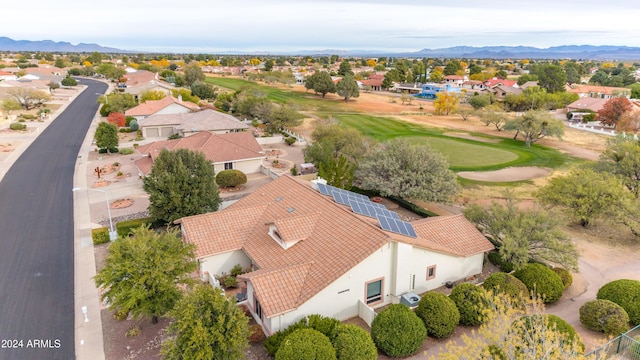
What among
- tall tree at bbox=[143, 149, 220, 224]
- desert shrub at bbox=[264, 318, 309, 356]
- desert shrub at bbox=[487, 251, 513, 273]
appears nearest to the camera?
desert shrub at bbox=[264, 318, 309, 356]

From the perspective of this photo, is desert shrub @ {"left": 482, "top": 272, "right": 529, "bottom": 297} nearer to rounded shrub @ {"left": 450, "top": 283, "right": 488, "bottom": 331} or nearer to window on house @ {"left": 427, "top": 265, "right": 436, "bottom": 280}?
rounded shrub @ {"left": 450, "top": 283, "right": 488, "bottom": 331}

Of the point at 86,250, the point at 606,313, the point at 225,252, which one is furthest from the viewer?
the point at 86,250

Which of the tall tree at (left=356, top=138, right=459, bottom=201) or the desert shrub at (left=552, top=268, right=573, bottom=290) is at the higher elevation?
the tall tree at (left=356, top=138, right=459, bottom=201)

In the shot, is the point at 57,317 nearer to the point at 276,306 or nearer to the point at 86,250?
the point at 86,250

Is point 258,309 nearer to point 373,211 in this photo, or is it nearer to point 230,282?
point 230,282

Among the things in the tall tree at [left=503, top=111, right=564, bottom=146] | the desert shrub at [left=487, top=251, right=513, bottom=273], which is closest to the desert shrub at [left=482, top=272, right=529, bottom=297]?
the desert shrub at [left=487, top=251, right=513, bottom=273]

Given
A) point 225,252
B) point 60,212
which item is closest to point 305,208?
point 225,252

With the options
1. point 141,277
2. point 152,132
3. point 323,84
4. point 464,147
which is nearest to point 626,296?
point 141,277
